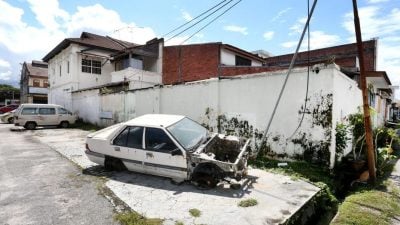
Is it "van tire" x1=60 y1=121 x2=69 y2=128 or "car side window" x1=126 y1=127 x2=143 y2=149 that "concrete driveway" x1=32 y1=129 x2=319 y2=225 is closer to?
"car side window" x1=126 y1=127 x2=143 y2=149

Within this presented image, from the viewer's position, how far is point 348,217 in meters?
4.71

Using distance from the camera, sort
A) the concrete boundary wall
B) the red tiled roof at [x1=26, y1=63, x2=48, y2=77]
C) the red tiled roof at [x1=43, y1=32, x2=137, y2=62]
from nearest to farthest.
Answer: the concrete boundary wall < the red tiled roof at [x1=43, y1=32, x2=137, y2=62] < the red tiled roof at [x1=26, y1=63, x2=48, y2=77]

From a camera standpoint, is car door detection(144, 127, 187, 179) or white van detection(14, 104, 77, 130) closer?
car door detection(144, 127, 187, 179)

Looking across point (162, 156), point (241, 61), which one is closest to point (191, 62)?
point (241, 61)

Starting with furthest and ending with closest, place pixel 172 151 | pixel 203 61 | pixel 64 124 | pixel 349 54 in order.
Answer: pixel 349 54 < pixel 203 61 < pixel 64 124 < pixel 172 151

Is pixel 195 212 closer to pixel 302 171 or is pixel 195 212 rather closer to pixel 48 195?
pixel 48 195

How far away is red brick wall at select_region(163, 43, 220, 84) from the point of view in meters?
21.5

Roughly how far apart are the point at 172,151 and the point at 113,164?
2061 mm

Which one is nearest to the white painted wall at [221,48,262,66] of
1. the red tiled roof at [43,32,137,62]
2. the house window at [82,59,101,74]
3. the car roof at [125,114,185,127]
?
the red tiled roof at [43,32,137,62]

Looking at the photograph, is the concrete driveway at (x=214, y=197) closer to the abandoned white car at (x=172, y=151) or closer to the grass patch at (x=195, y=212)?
the grass patch at (x=195, y=212)

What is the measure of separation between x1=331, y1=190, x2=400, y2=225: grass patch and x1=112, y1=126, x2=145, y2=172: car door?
4.35 metres

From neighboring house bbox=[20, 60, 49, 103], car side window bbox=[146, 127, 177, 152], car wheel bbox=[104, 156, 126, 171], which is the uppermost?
neighboring house bbox=[20, 60, 49, 103]

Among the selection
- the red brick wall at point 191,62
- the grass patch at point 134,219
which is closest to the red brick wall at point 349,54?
the red brick wall at point 191,62

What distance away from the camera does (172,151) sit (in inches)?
237
